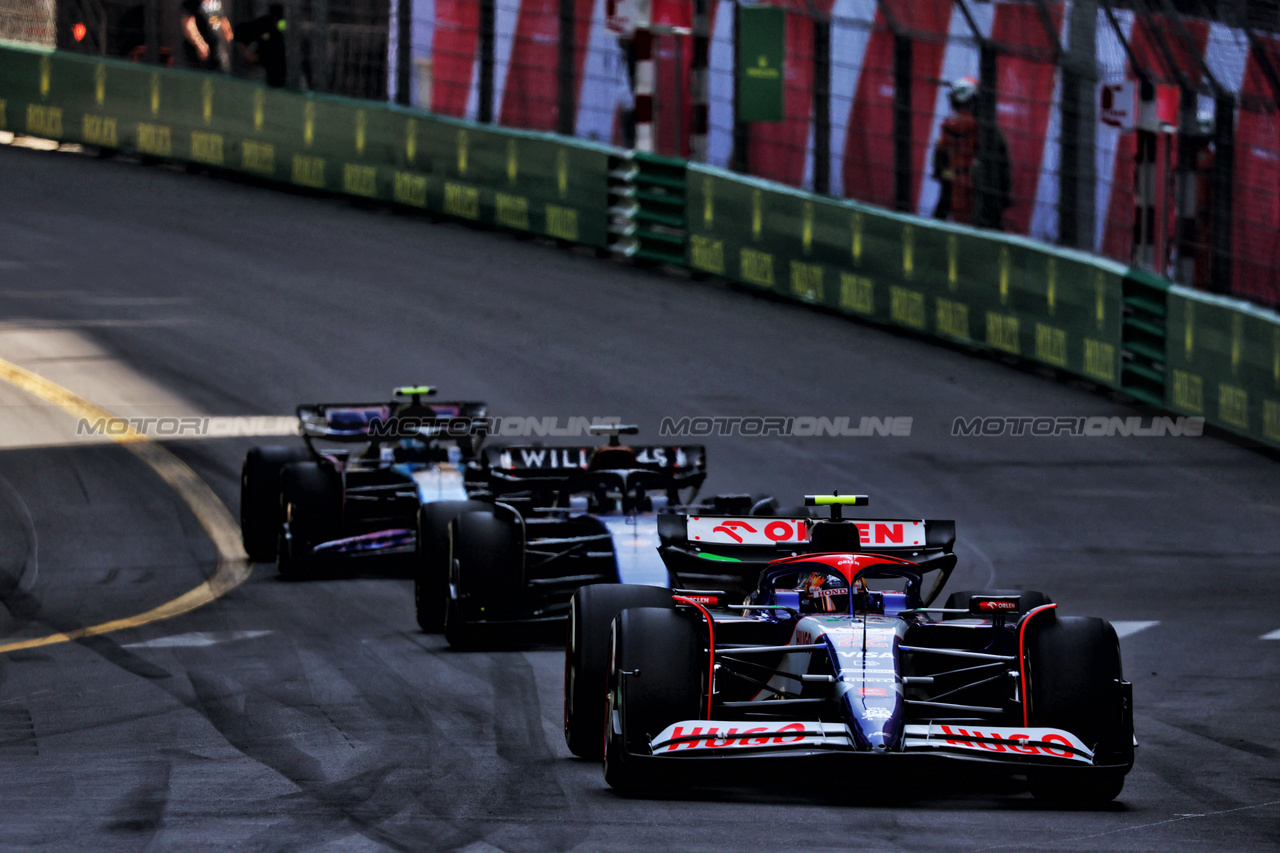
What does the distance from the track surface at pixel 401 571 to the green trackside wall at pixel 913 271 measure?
394mm

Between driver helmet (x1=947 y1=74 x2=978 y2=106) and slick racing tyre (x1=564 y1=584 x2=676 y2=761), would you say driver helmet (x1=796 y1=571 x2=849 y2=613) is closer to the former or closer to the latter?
slick racing tyre (x1=564 y1=584 x2=676 y2=761)

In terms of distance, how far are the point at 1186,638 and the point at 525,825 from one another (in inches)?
222

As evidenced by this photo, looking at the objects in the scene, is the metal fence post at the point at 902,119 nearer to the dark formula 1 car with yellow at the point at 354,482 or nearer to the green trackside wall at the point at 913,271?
the green trackside wall at the point at 913,271

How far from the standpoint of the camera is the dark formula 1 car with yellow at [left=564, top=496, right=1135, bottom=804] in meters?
6.78

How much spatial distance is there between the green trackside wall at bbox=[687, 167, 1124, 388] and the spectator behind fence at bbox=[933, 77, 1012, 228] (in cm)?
23

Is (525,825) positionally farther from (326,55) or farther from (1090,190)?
(326,55)

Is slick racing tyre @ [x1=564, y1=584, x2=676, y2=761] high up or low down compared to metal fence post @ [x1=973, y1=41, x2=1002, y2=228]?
down

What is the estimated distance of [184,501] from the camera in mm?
15164

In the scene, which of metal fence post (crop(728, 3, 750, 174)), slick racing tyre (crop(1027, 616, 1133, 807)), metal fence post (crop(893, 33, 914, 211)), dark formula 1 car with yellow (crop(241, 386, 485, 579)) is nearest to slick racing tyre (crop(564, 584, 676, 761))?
slick racing tyre (crop(1027, 616, 1133, 807))

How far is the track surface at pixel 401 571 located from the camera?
6770 millimetres

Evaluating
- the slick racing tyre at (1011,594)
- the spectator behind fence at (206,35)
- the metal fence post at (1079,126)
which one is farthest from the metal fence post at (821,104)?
the slick racing tyre at (1011,594)

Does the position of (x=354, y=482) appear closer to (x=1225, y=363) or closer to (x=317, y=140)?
(x=1225, y=363)

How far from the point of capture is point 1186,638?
36.4ft

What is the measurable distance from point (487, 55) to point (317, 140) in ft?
9.51
